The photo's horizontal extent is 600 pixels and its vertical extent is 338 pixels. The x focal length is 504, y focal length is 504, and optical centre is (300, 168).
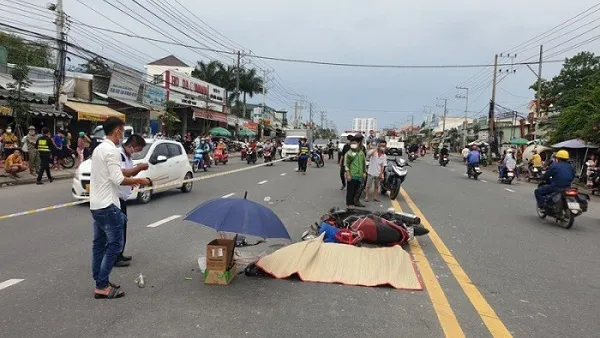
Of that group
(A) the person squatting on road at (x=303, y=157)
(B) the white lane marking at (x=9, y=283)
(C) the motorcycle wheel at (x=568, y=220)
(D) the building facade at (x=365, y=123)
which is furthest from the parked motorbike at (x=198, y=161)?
(D) the building facade at (x=365, y=123)

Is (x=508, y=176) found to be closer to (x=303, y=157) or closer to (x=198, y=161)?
(x=303, y=157)

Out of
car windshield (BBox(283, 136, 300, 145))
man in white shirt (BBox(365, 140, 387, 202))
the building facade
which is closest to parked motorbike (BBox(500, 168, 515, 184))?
man in white shirt (BBox(365, 140, 387, 202))

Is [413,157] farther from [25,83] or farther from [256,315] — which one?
[256,315]

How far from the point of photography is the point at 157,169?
12.6 meters

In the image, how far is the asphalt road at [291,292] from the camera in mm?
4219

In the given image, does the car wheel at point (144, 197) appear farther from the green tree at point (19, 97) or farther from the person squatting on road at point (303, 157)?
the person squatting on road at point (303, 157)

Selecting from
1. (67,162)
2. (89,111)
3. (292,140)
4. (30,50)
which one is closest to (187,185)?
(67,162)

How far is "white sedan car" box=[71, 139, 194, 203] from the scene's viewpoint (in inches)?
431

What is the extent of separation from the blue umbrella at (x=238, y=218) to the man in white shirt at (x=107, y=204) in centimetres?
71

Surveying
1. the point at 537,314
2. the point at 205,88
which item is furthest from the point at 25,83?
the point at 205,88

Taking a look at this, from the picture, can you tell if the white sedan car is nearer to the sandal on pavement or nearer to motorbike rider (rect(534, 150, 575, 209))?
the sandal on pavement

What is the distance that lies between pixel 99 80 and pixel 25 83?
12164 millimetres

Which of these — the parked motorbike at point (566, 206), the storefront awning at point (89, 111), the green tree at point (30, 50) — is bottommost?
the parked motorbike at point (566, 206)

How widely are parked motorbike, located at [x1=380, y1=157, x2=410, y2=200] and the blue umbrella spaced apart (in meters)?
8.49
